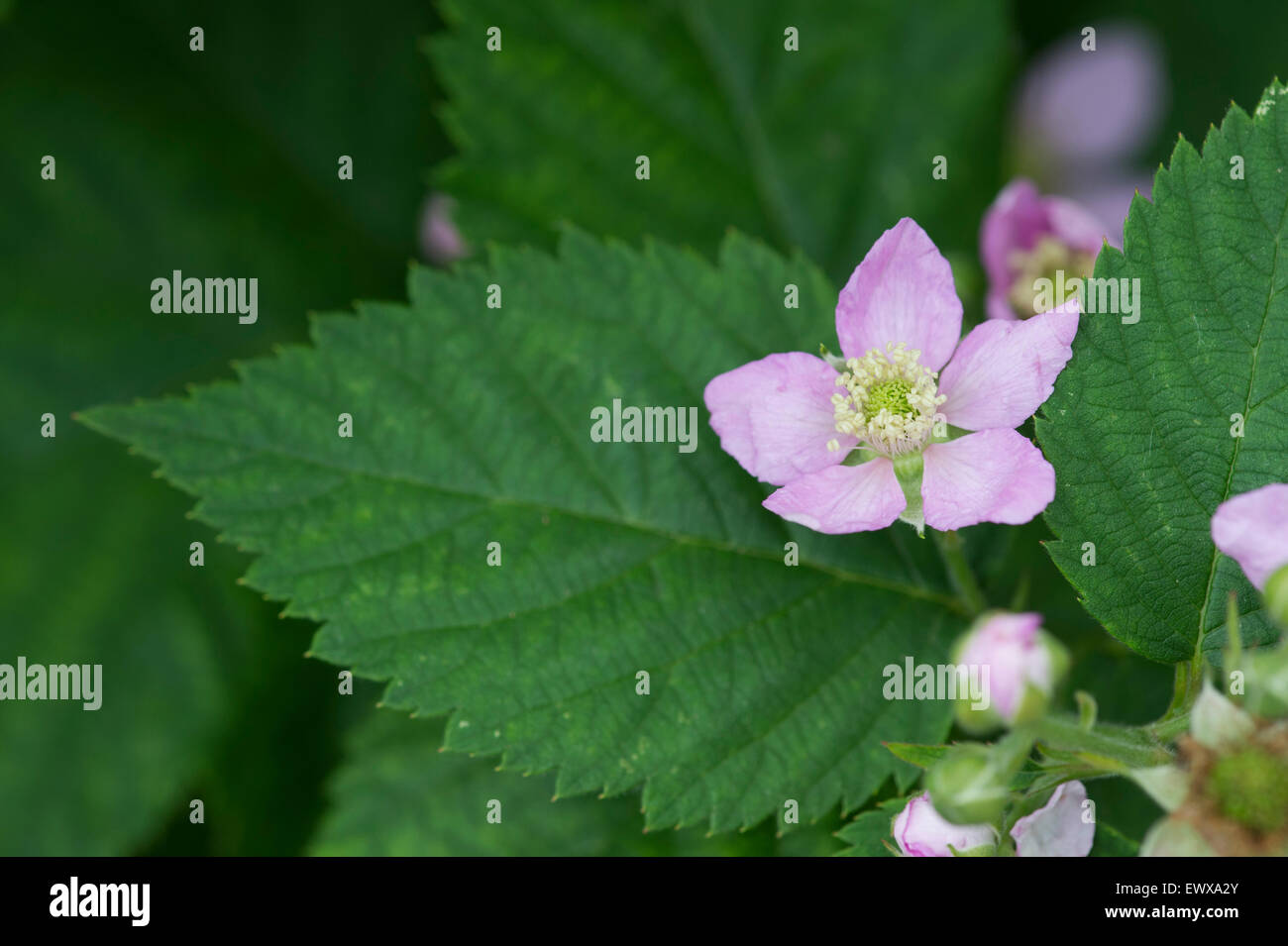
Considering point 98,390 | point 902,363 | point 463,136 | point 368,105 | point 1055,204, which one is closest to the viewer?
point 902,363

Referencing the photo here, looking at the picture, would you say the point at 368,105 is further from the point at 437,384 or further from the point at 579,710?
the point at 579,710

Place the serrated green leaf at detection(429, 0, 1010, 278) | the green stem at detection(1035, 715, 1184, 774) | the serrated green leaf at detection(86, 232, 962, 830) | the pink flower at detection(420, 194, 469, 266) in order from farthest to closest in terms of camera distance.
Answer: the pink flower at detection(420, 194, 469, 266), the serrated green leaf at detection(429, 0, 1010, 278), the serrated green leaf at detection(86, 232, 962, 830), the green stem at detection(1035, 715, 1184, 774)

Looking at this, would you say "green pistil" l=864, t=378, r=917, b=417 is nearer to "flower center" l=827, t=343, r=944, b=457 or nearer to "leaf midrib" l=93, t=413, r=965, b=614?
"flower center" l=827, t=343, r=944, b=457

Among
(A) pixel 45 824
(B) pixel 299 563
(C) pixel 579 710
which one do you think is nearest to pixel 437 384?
(B) pixel 299 563

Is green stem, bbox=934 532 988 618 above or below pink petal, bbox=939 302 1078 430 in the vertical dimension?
below

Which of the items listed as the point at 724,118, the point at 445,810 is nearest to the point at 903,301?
the point at 724,118

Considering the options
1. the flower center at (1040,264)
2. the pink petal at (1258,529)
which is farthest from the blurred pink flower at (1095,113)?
the pink petal at (1258,529)

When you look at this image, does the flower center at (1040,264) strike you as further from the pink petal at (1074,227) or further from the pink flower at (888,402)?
the pink flower at (888,402)

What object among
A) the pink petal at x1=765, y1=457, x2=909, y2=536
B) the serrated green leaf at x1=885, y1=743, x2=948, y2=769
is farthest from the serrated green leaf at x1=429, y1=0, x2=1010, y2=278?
the serrated green leaf at x1=885, y1=743, x2=948, y2=769
